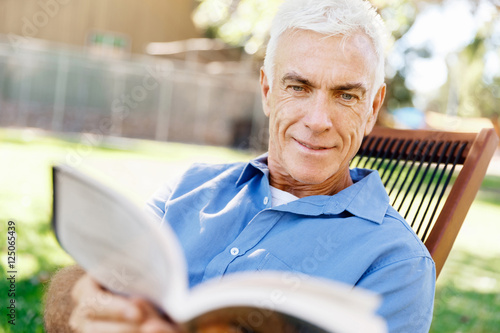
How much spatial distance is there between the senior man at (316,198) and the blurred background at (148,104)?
0.63m

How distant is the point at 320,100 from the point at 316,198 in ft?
1.14

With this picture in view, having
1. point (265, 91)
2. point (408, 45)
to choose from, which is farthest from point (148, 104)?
point (265, 91)

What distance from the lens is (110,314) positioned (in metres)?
1.03

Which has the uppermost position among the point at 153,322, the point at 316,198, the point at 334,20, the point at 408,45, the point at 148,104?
the point at 334,20

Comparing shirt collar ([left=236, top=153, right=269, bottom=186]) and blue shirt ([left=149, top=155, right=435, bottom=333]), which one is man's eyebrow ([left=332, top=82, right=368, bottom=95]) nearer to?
blue shirt ([left=149, top=155, right=435, bottom=333])

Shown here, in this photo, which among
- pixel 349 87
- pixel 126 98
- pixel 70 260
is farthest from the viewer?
pixel 126 98

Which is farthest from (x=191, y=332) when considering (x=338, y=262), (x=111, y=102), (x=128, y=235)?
(x=111, y=102)

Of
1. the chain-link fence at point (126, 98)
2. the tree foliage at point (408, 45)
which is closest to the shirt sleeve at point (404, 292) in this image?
the tree foliage at point (408, 45)

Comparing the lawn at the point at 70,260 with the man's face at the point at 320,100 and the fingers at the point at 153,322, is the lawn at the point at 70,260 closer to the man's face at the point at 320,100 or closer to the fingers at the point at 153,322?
the fingers at the point at 153,322

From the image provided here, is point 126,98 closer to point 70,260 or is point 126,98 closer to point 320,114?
point 320,114

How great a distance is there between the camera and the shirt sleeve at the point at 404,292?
5.07ft

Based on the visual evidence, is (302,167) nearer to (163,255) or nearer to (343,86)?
(343,86)

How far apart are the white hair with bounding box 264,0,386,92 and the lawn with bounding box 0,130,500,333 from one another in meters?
1.05

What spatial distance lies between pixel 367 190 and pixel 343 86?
0.39 metres
